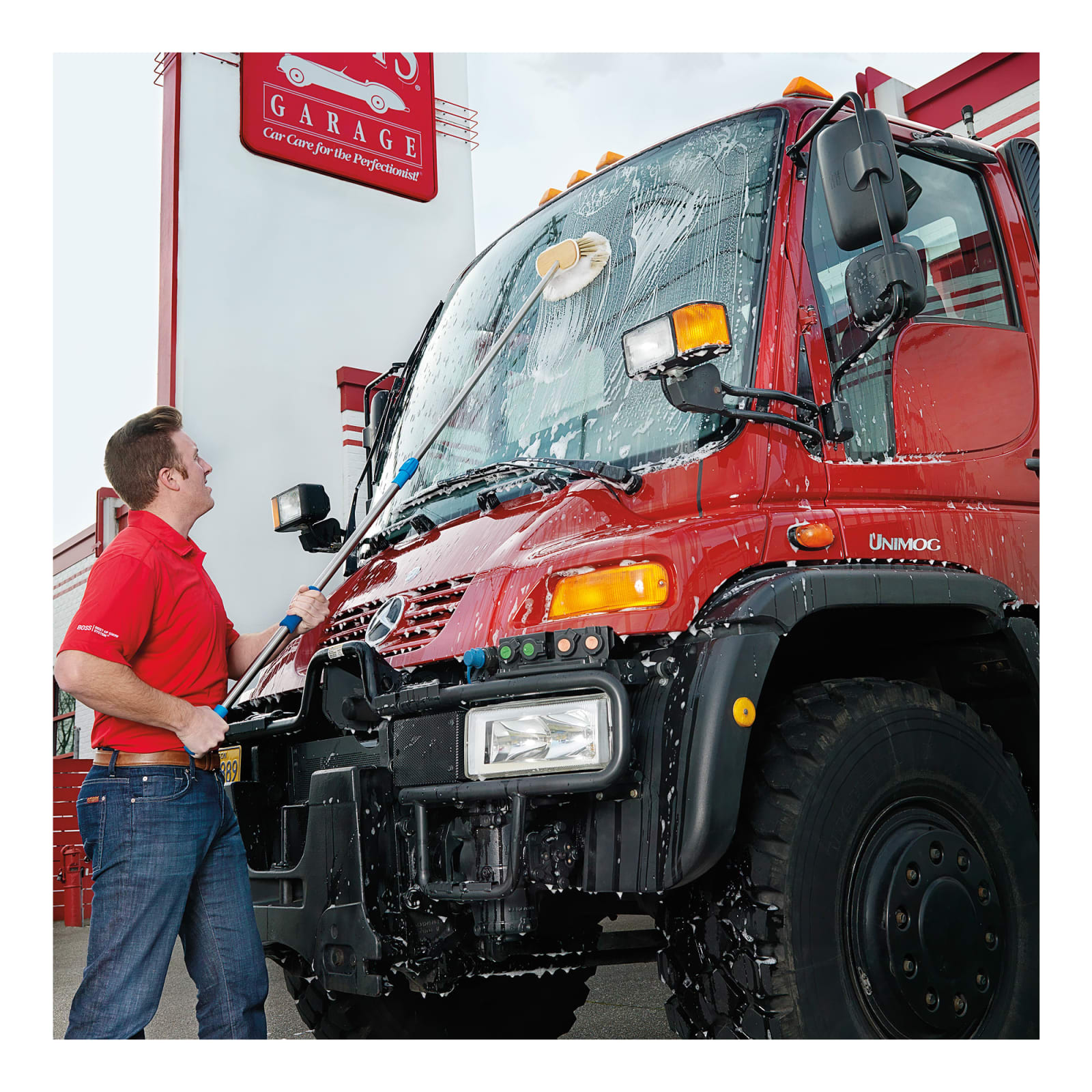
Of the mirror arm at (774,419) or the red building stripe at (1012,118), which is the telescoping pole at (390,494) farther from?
the red building stripe at (1012,118)

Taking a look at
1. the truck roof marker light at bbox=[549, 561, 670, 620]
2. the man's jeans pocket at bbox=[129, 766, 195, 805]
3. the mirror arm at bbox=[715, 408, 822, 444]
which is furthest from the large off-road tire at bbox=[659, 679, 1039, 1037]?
the man's jeans pocket at bbox=[129, 766, 195, 805]

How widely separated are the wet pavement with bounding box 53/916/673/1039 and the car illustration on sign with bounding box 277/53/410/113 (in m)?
7.50

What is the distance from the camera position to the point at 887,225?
8.88 feet

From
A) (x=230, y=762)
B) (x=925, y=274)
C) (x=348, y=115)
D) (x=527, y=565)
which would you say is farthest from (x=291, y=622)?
(x=348, y=115)

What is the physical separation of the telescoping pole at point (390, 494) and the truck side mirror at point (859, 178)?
103cm

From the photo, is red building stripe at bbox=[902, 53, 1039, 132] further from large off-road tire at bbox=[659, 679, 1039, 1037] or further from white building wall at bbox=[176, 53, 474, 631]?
white building wall at bbox=[176, 53, 474, 631]

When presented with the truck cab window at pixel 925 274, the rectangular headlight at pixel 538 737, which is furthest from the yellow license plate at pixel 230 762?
the truck cab window at pixel 925 274

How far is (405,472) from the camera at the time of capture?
359 centimetres

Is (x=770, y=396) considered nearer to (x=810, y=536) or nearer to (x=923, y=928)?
(x=810, y=536)

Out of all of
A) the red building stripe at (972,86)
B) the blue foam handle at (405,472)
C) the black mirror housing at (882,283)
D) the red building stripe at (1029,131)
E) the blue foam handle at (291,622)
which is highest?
the red building stripe at (972,86)

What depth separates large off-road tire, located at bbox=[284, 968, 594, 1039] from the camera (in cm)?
349

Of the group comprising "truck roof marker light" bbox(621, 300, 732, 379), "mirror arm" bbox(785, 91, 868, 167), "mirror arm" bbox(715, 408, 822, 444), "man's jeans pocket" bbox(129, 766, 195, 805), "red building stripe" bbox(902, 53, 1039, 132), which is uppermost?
"red building stripe" bbox(902, 53, 1039, 132)

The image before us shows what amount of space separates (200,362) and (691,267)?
681 centimetres

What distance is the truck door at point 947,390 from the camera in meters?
2.94
